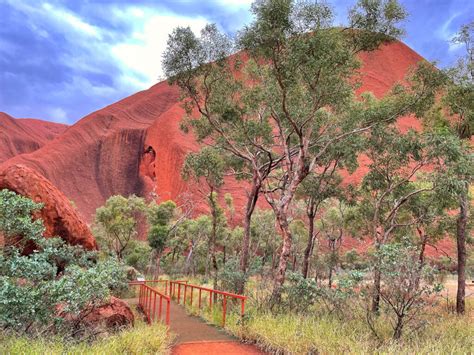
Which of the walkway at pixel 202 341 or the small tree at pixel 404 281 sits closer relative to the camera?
the small tree at pixel 404 281

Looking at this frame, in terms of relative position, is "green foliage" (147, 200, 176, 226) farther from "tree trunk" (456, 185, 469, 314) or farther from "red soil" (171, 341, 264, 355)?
"red soil" (171, 341, 264, 355)

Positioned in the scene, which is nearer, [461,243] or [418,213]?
[461,243]

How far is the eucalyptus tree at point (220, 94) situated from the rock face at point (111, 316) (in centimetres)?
514

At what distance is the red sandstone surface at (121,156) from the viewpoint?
6681 centimetres

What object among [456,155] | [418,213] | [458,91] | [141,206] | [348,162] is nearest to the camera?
[456,155]

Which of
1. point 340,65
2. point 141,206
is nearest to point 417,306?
point 340,65

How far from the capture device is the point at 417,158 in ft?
50.6

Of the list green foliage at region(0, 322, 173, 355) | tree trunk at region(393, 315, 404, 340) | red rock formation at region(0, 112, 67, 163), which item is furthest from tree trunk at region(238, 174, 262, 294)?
red rock formation at region(0, 112, 67, 163)

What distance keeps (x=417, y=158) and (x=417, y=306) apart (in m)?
9.31

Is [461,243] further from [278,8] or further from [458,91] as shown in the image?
[278,8]

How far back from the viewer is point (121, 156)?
76125 millimetres

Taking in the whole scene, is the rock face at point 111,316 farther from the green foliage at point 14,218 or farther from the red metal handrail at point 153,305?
the green foliage at point 14,218

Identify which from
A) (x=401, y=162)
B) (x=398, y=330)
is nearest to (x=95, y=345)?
(x=398, y=330)

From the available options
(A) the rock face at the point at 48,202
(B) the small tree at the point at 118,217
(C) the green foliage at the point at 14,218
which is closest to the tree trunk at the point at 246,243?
(A) the rock face at the point at 48,202
